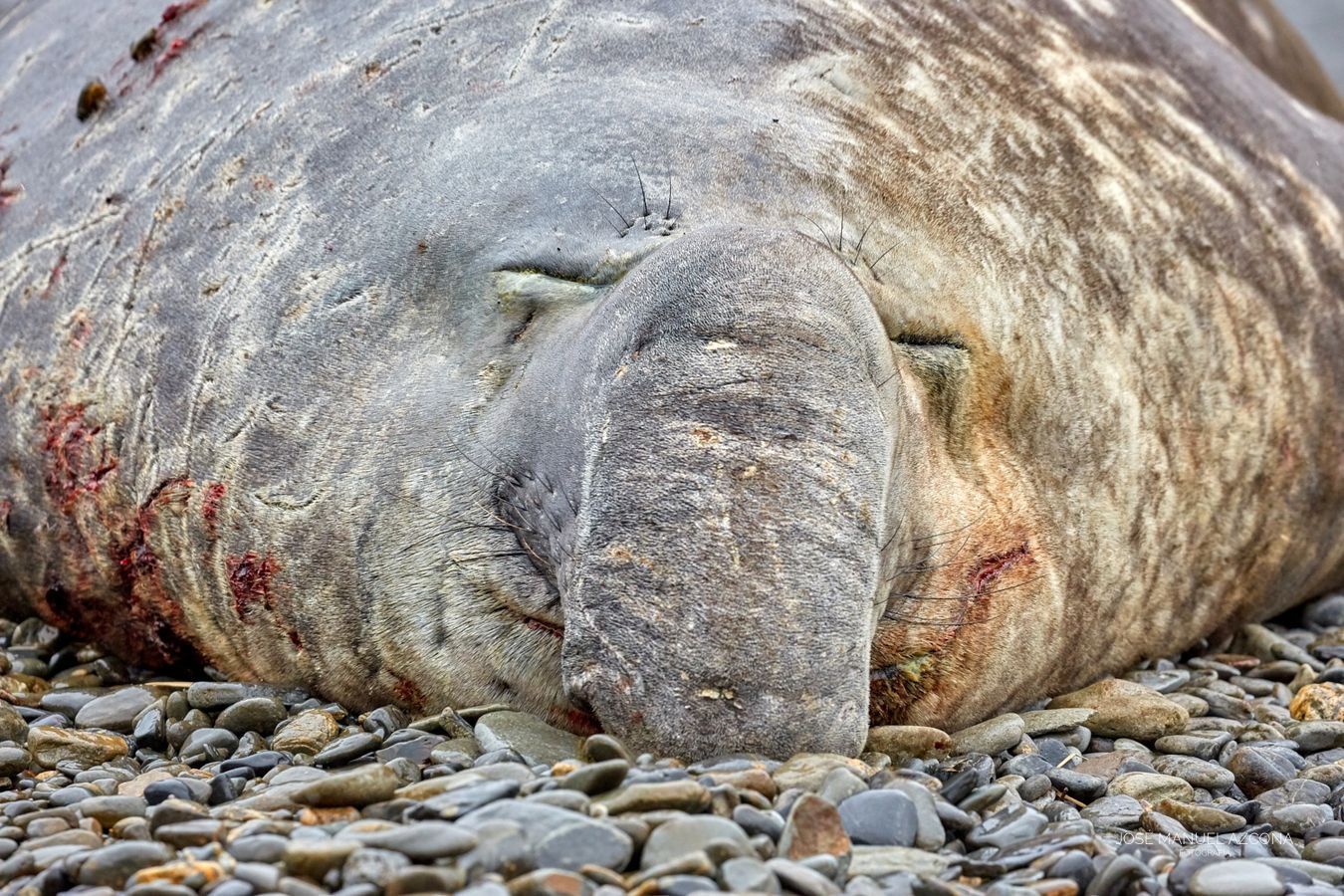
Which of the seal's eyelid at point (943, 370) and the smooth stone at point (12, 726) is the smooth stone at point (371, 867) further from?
the seal's eyelid at point (943, 370)

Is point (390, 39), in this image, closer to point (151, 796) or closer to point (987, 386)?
point (987, 386)

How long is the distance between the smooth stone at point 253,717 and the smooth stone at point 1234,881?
152cm

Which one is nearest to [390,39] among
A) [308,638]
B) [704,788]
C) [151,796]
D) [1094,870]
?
[308,638]

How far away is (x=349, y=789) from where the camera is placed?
7.93 ft

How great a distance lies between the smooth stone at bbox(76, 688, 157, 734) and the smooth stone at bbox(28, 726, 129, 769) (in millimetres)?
141

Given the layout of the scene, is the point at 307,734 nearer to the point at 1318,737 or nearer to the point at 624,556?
the point at 624,556

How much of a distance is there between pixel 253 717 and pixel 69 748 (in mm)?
298

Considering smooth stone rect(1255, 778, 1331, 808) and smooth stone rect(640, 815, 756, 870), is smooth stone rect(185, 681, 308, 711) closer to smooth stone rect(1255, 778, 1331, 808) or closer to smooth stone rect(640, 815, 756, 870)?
smooth stone rect(640, 815, 756, 870)

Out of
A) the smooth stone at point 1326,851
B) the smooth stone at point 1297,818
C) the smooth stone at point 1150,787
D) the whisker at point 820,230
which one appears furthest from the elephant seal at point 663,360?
the smooth stone at point 1326,851

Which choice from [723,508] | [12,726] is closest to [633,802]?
[723,508]

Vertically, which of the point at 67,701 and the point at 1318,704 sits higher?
the point at 67,701

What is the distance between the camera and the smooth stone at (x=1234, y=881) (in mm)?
2281

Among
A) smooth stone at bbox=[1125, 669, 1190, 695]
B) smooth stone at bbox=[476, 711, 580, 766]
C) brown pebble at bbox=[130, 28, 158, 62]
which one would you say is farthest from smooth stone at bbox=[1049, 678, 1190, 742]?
brown pebble at bbox=[130, 28, 158, 62]

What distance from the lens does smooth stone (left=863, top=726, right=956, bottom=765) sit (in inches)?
109
